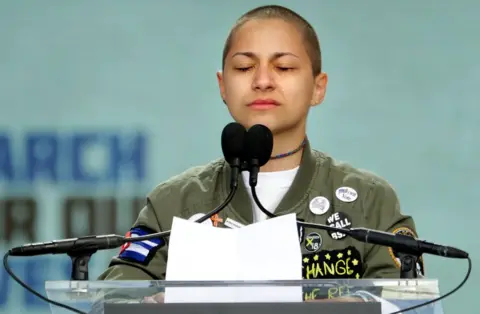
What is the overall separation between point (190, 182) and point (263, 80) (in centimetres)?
32

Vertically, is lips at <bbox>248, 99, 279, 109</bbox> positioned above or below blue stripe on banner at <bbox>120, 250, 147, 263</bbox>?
above

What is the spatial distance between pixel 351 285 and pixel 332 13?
194 cm

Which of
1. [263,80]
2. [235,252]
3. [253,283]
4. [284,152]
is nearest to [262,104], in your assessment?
[263,80]

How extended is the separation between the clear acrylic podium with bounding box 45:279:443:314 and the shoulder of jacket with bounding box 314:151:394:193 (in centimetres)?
78

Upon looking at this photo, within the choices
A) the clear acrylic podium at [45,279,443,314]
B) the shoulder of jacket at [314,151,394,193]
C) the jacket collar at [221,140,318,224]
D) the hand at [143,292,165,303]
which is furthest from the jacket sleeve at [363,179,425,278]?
the hand at [143,292,165,303]

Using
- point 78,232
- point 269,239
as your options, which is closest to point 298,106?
point 269,239

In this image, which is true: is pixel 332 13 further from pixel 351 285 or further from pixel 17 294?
pixel 351 285

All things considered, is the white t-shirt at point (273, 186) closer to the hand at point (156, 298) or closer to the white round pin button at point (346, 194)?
the white round pin button at point (346, 194)

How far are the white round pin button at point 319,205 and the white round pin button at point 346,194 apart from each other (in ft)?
0.10

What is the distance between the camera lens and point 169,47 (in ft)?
10.4

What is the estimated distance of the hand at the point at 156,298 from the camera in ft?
4.20

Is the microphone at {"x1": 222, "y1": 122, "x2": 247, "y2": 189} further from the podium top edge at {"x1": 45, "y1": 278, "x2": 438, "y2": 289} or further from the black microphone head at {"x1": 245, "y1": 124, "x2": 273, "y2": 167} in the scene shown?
the podium top edge at {"x1": 45, "y1": 278, "x2": 438, "y2": 289}

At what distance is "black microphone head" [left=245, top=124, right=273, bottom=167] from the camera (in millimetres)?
1551

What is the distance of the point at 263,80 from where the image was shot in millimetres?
1965
